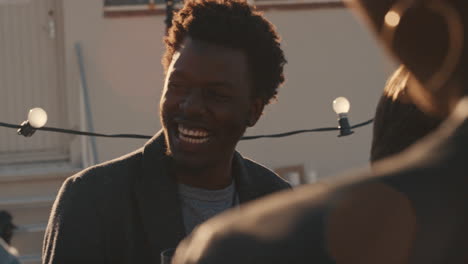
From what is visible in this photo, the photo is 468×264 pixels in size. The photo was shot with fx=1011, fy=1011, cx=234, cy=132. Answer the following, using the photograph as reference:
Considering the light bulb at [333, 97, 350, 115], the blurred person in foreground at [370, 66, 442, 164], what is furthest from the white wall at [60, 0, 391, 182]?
the blurred person in foreground at [370, 66, 442, 164]

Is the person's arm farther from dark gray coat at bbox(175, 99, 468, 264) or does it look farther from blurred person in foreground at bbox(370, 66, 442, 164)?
dark gray coat at bbox(175, 99, 468, 264)

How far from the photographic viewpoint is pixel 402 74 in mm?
567

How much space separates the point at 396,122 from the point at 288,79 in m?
8.55

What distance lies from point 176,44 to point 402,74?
244 centimetres

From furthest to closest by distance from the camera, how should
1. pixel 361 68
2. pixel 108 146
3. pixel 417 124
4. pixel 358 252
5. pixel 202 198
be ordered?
pixel 361 68 → pixel 108 146 → pixel 202 198 → pixel 417 124 → pixel 358 252

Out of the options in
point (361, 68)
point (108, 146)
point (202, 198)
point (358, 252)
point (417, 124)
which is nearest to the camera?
point (358, 252)

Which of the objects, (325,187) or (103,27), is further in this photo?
(103,27)

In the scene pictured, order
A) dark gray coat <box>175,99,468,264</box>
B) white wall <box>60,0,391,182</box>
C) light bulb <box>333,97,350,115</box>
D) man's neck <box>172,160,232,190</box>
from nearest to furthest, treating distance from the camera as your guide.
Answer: dark gray coat <box>175,99,468,264</box> < man's neck <box>172,160,232,190</box> < light bulb <box>333,97,350,115</box> < white wall <box>60,0,391,182</box>

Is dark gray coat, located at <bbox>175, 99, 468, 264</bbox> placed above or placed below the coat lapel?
above

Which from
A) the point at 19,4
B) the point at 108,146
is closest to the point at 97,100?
the point at 108,146

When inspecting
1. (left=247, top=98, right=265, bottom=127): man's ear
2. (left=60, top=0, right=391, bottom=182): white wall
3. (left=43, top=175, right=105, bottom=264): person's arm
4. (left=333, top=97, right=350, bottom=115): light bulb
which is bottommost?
(left=60, top=0, right=391, bottom=182): white wall

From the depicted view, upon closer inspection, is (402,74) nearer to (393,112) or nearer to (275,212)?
(393,112)

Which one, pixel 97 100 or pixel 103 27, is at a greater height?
pixel 103 27

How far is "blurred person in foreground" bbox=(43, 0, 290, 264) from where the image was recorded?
279 centimetres
